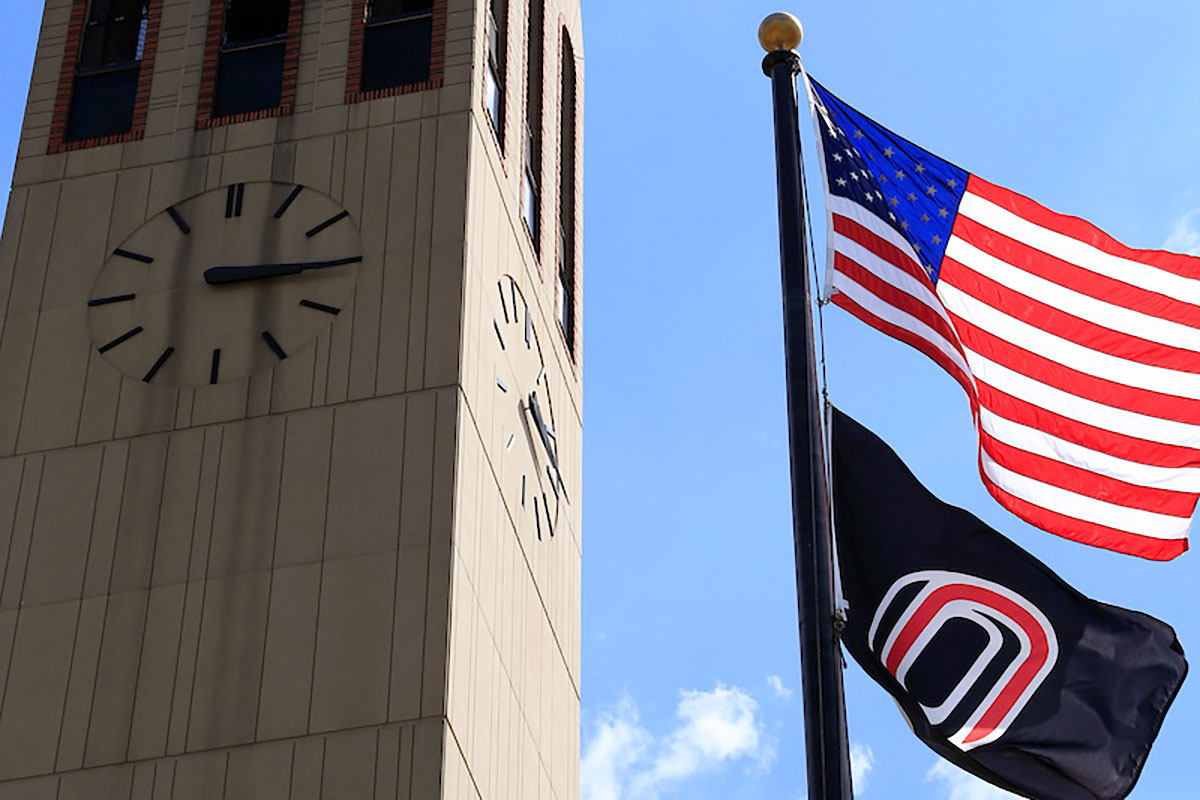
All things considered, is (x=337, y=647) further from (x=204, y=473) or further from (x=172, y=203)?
(x=172, y=203)

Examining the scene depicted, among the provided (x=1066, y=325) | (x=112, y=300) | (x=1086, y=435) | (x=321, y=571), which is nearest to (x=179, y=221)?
(x=112, y=300)

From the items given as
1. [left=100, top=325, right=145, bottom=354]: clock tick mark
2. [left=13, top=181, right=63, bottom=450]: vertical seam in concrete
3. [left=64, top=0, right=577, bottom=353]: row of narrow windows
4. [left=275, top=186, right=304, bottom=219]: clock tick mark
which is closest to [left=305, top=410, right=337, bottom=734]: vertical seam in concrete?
[left=100, top=325, right=145, bottom=354]: clock tick mark

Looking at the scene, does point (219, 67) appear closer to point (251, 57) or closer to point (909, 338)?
point (251, 57)

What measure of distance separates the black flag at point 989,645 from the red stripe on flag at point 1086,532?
152 centimetres

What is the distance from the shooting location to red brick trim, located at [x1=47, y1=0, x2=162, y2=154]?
25.0m

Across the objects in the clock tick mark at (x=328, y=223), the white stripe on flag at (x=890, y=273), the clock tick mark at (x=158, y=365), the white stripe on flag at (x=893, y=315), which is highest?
the clock tick mark at (x=328, y=223)

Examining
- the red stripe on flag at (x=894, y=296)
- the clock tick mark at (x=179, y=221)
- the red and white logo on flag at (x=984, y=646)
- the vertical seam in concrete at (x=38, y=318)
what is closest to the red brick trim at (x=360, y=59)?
the clock tick mark at (x=179, y=221)

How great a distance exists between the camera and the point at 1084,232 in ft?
50.4

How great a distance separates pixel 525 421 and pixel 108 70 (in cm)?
795

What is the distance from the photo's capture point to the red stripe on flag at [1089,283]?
1492 centimetres

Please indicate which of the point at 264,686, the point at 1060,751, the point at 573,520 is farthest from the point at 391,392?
the point at 1060,751

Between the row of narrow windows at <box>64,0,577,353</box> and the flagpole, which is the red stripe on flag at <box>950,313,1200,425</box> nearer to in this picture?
the flagpole

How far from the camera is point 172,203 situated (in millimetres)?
23875

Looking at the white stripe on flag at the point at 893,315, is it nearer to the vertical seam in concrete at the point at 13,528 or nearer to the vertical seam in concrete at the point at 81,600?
the vertical seam in concrete at the point at 81,600
